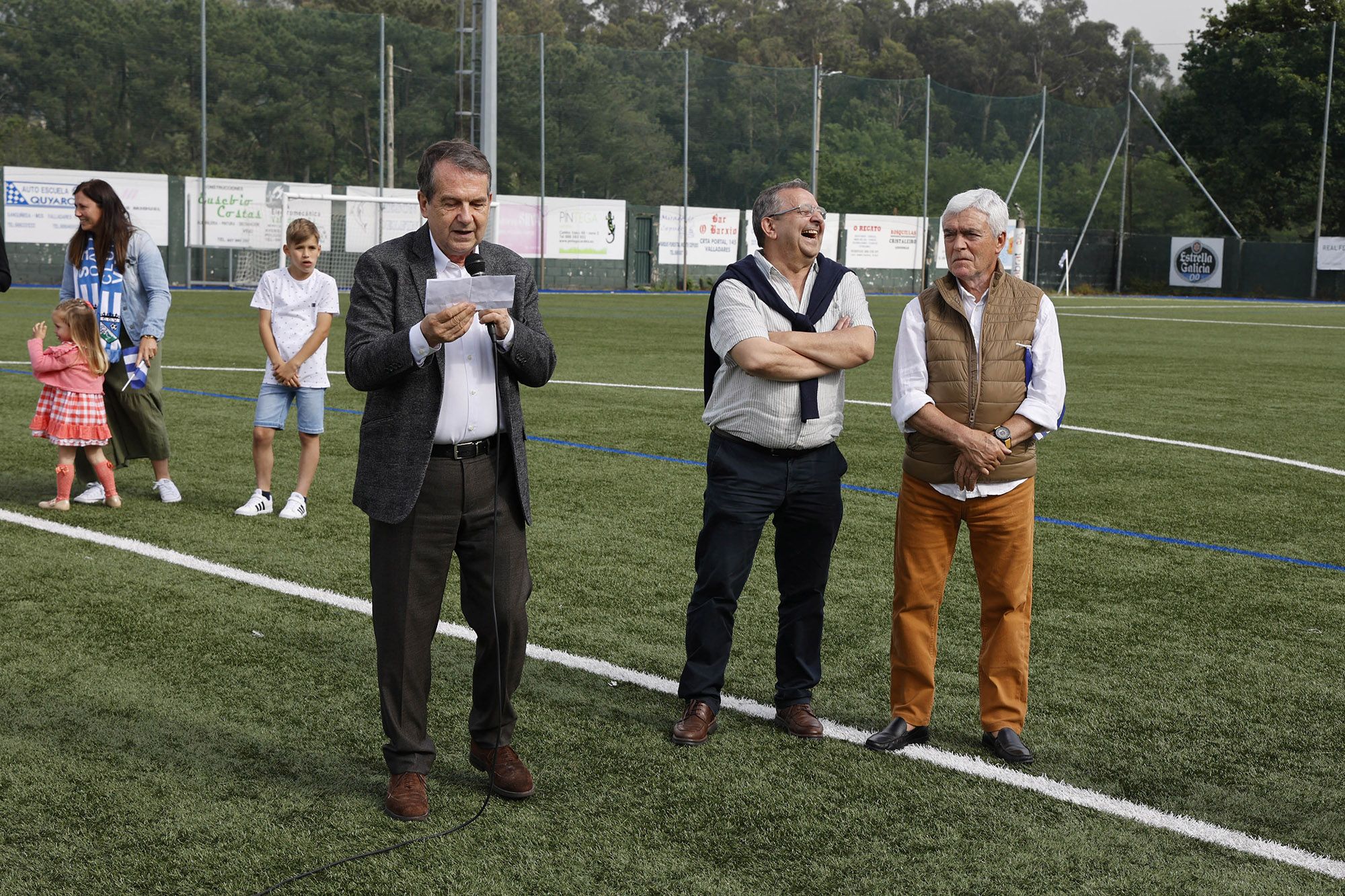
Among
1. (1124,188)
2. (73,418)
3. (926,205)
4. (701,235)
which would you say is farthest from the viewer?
(1124,188)

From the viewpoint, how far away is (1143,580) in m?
6.98

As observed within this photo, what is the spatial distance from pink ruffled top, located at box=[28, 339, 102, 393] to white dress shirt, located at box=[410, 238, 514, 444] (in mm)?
4718

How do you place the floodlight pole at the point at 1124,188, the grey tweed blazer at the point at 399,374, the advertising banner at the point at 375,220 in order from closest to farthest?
the grey tweed blazer at the point at 399,374, the advertising banner at the point at 375,220, the floodlight pole at the point at 1124,188

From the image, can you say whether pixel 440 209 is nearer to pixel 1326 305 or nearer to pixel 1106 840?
pixel 1106 840

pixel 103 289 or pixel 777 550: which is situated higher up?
pixel 103 289

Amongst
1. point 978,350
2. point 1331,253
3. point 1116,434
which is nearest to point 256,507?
point 978,350

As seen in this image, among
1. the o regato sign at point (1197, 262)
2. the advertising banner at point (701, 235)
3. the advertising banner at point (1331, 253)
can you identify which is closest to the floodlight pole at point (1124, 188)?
the o regato sign at point (1197, 262)

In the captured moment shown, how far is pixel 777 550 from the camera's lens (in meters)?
4.89

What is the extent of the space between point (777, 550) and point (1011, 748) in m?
1.00

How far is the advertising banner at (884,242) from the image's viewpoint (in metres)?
45.6

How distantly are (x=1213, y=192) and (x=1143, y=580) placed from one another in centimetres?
4917

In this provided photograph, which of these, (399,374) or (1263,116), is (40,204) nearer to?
(399,374)

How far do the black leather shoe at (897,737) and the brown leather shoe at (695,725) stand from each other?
0.53 metres

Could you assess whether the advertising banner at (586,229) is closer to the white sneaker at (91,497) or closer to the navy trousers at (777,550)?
the white sneaker at (91,497)
